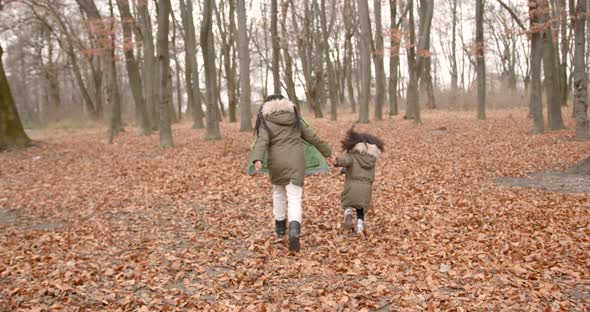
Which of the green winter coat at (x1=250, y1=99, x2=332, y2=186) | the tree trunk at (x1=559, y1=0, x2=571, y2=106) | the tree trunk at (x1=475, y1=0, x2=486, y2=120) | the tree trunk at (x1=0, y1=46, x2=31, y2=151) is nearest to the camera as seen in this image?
the green winter coat at (x1=250, y1=99, x2=332, y2=186)

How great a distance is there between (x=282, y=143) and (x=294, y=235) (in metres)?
1.07

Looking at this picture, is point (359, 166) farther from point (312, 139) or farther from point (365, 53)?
point (365, 53)

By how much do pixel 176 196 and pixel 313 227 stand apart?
345 centimetres

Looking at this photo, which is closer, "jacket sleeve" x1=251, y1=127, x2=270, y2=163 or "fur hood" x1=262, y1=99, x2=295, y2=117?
"jacket sleeve" x1=251, y1=127, x2=270, y2=163

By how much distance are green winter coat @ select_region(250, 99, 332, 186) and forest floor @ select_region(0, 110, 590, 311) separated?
95 cm

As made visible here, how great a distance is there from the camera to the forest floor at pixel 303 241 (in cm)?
451

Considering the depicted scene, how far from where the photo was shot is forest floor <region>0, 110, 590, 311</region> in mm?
4508

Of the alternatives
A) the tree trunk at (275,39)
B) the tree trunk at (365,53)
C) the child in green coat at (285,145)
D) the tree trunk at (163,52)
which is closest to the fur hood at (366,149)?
the child in green coat at (285,145)

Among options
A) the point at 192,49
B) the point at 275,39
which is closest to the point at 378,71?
the point at 275,39

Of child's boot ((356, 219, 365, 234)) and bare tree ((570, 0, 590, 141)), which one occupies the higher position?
bare tree ((570, 0, 590, 141))

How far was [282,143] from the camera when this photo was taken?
217 inches

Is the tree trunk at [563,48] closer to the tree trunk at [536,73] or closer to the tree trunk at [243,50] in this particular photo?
the tree trunk at [536,73]

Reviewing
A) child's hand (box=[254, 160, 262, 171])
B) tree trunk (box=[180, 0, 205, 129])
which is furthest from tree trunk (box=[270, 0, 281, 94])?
child's hand (box=[254, 160, 262, 171])

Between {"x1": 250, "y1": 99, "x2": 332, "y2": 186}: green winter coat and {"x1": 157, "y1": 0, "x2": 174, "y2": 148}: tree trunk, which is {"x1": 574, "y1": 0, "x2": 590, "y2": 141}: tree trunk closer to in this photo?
{"x1": 250, "y1": 99, "x2": 332, "y2": 186}: green winter coat
